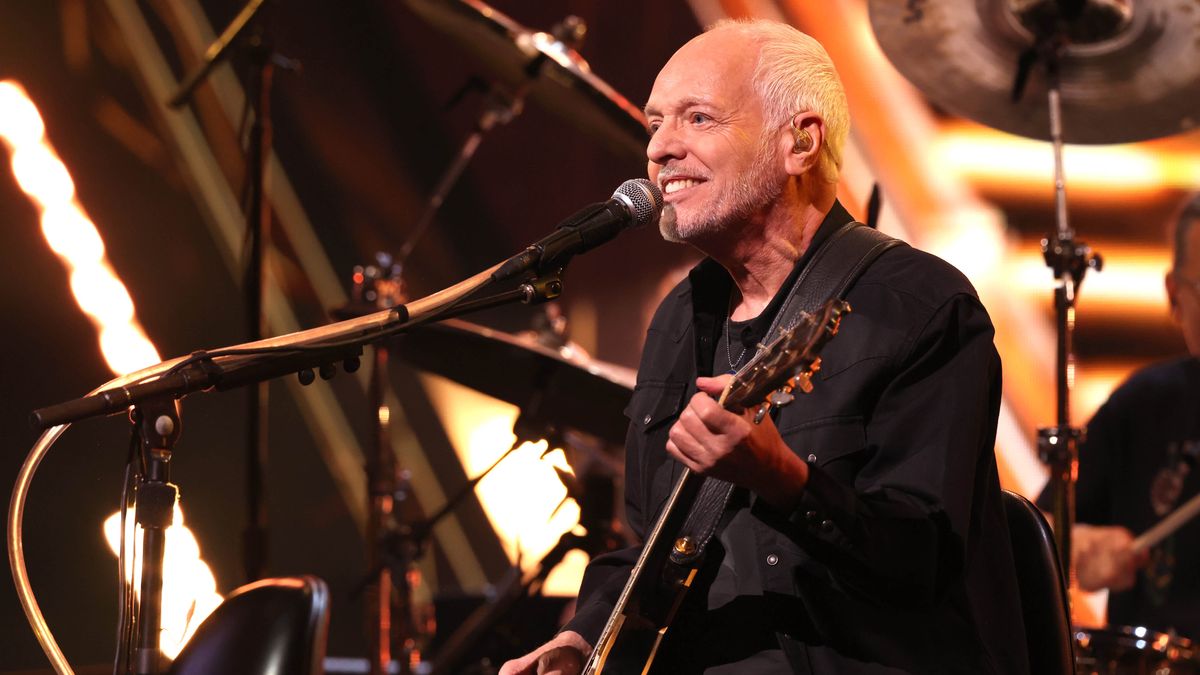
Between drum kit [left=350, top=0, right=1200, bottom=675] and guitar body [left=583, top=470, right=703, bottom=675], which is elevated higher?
drum kit [left=350, top=0, right=1200, bottom=675]

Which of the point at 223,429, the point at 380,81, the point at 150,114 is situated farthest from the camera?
the point at 380,81

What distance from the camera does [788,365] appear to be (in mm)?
1675

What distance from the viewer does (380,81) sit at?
192 inches

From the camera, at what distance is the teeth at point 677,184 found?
7.27ft

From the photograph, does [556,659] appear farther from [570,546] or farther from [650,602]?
[570,546]

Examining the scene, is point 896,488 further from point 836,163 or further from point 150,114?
point 150,114

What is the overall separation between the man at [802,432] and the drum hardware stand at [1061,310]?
90cm

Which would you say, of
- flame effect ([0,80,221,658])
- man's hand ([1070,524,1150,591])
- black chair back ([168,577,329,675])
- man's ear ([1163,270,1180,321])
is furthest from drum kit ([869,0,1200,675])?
flame effect ([0,80,221,658])

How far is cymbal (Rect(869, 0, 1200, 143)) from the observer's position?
3049 millimetres

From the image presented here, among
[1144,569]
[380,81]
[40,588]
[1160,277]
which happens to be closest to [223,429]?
[40,588]

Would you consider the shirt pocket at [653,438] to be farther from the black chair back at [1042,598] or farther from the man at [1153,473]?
the man at [1153,473]

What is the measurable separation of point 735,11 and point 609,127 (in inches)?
62.9

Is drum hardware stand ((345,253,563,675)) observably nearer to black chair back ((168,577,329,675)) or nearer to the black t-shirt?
black chair back ((168,577,329,675))

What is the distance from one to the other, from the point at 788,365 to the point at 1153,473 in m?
2.36
